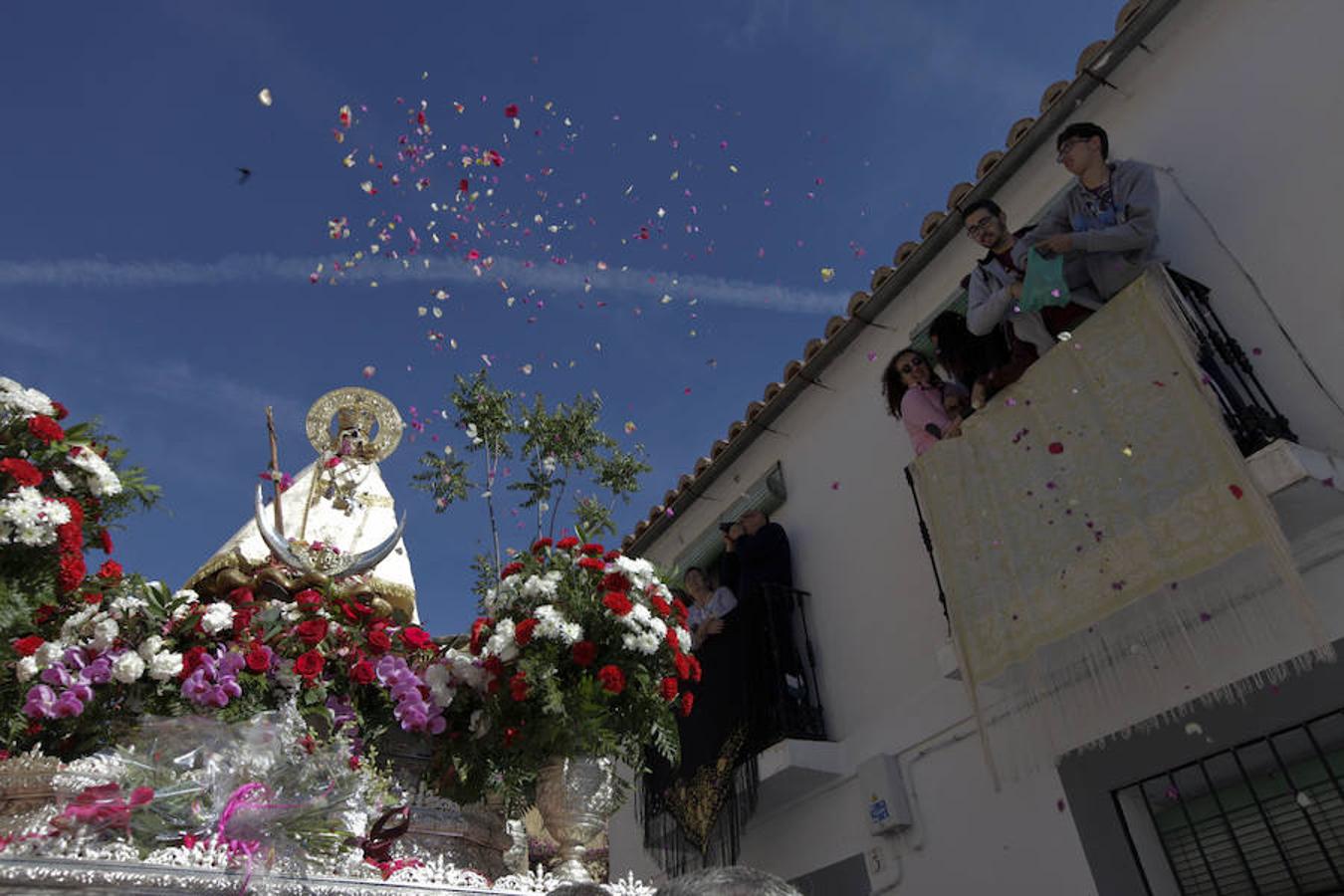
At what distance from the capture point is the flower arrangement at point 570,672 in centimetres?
310

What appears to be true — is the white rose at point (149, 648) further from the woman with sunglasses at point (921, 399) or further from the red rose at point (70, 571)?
the woman with sunglasses at point (921, 399)

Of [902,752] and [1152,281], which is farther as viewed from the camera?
[902,752]

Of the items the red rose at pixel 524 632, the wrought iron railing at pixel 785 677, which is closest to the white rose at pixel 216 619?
the red rose at pixel 524 632

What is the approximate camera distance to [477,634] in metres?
3.38

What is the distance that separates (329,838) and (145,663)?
1.00m

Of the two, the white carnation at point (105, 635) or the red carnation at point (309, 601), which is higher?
the red carnation at point (309, 601)

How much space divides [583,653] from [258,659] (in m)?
1.06

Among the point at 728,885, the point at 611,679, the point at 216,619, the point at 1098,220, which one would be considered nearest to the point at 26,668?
the point at 216,619

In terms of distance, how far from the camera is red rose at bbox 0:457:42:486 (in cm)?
279

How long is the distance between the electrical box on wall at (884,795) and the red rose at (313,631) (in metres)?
3.56

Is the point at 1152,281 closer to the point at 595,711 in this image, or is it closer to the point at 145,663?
the point at 595,711

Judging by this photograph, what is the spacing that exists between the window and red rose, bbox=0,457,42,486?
15.0 feet

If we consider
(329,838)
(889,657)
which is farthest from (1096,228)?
(329,838)

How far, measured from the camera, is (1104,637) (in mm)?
4438
